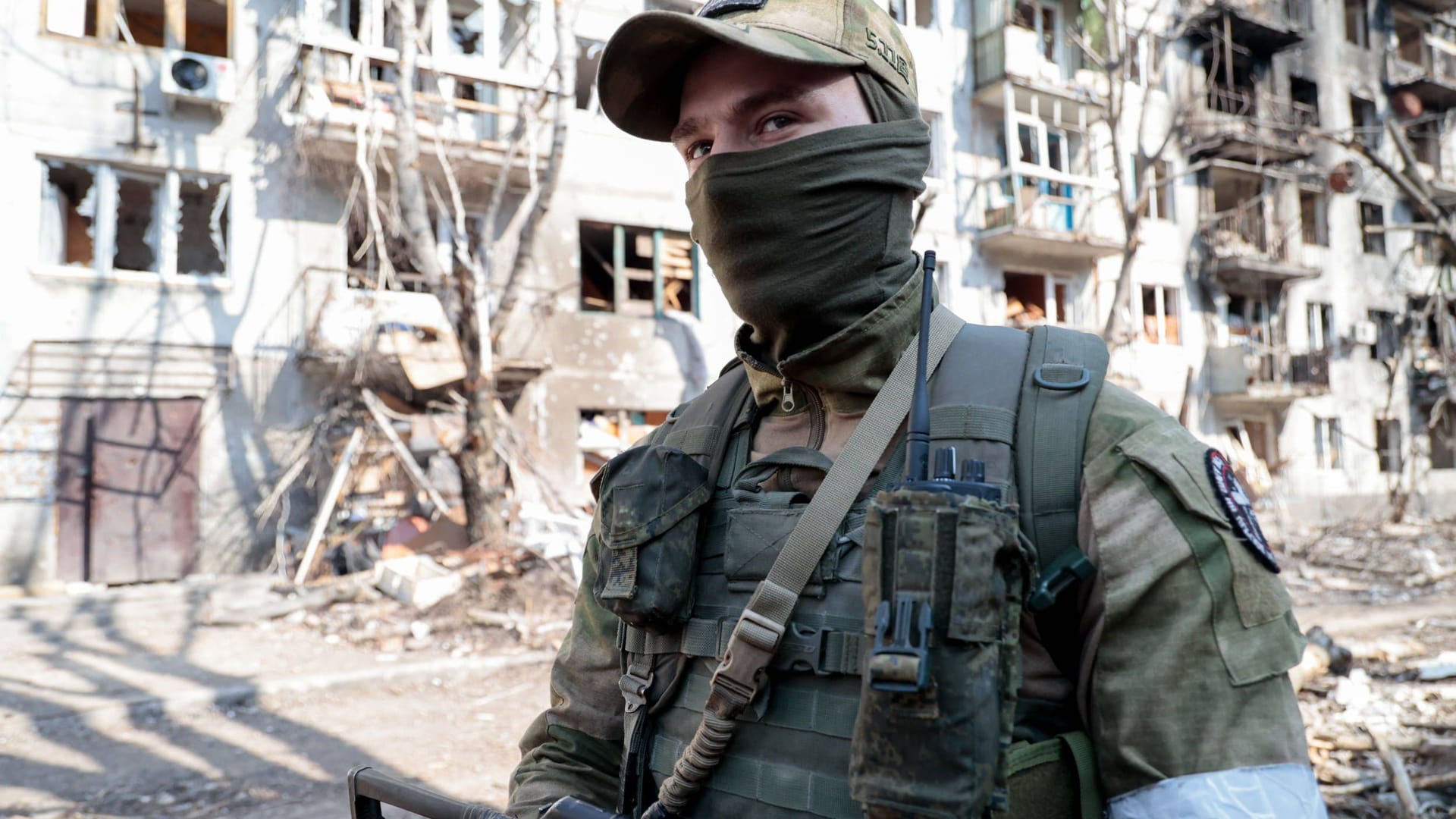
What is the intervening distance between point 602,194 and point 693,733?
43.5ft

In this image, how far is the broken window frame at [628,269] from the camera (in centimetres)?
1402

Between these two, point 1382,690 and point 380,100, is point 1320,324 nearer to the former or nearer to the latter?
point 1382,690

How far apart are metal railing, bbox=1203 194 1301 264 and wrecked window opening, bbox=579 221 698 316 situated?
13.0 m

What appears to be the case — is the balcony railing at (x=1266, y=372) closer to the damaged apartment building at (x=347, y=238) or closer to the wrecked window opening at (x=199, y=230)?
the damaged apartment building at (x=347, y=238)

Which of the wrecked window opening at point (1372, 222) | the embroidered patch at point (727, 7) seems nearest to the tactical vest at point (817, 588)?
the embroidered patch at point (727, 7)

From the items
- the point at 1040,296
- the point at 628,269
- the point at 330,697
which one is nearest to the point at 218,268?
the point at 628,269

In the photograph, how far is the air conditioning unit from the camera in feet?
36.0

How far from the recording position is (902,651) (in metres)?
0.99

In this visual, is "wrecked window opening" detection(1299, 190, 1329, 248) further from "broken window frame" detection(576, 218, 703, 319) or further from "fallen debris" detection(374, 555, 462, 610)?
"fallen debris" detection(374, 555, 462, 610)

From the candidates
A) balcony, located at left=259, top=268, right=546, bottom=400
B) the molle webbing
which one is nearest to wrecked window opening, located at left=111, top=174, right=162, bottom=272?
balcony, located at left=259, top=268, right=546, bottom=400

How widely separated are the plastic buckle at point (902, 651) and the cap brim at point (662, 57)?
84cm

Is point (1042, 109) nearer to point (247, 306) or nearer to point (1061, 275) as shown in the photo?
point (1061, 275)

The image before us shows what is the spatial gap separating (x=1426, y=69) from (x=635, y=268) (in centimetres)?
2567

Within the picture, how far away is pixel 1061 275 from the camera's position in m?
19.2
